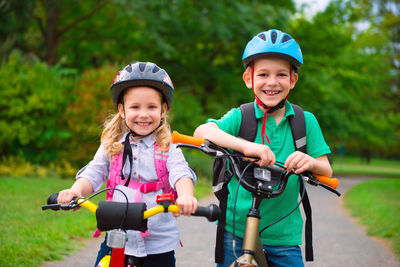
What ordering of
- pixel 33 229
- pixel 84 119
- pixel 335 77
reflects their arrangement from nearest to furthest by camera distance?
1. pixel 33 229
2. pixel 84 119
3. pixel 335 77

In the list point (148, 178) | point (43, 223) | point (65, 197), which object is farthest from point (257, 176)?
point (43, 223)

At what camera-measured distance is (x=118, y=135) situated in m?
3.06

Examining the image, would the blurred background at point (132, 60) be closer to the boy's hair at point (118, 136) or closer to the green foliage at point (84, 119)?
the green foliage at point (84, 119)

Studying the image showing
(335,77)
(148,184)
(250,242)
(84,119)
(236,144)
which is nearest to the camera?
(250,242)

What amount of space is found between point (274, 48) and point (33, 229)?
4.69m

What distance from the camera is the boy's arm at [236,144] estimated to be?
7.57ft

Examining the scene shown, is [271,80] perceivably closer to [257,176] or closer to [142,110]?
[257,176]

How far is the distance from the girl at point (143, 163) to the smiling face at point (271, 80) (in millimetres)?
597

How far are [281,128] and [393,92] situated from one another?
36040 mm

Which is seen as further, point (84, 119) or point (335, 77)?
point (335, 77)

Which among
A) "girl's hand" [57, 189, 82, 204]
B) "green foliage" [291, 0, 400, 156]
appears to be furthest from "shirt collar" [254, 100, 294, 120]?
"green foliage" [291, 0, 400, 156]

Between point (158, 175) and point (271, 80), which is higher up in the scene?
point (271, 80)

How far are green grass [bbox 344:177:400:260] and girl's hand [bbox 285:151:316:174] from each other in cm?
454

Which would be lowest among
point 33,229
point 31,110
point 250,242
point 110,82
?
point 33,229
